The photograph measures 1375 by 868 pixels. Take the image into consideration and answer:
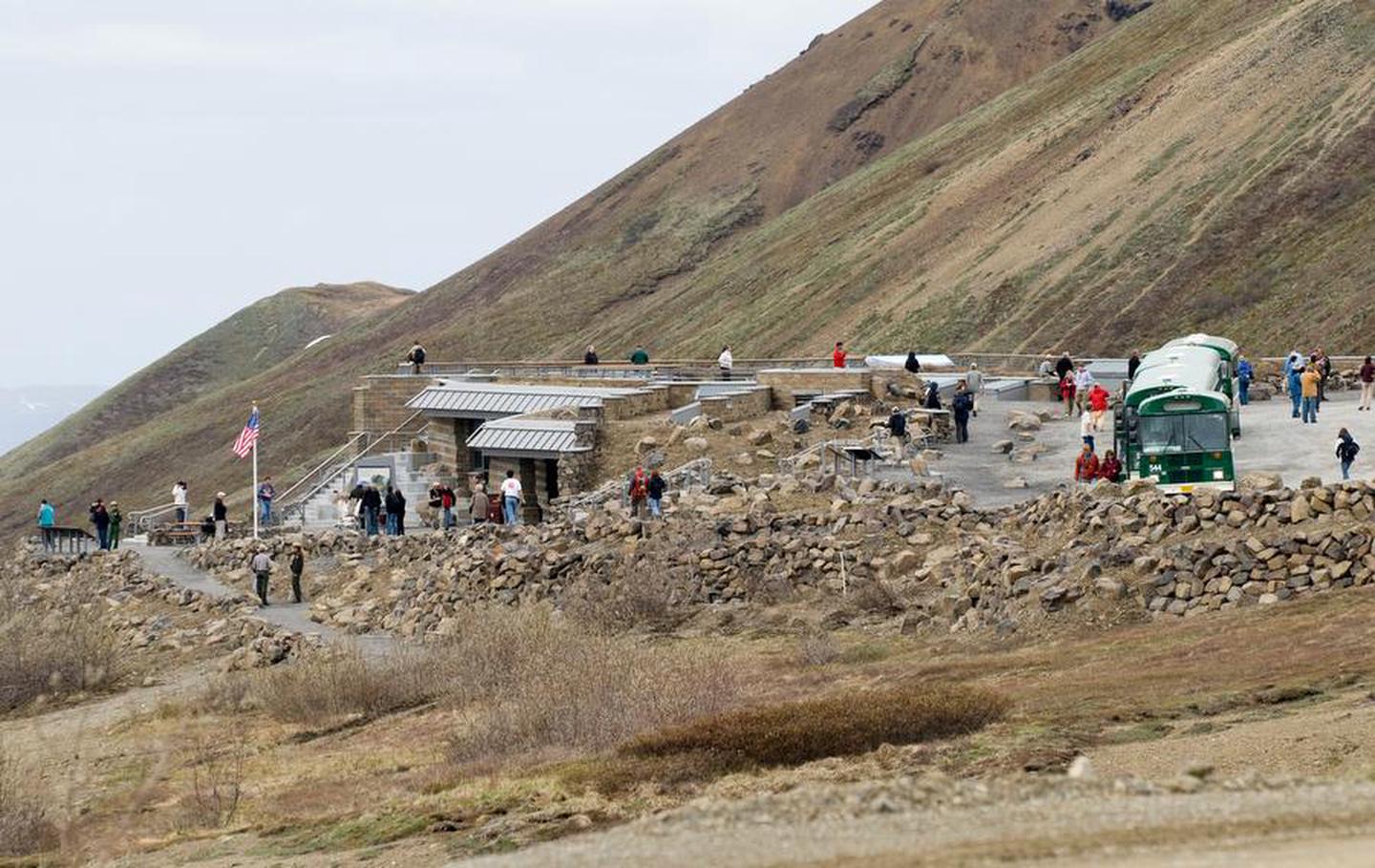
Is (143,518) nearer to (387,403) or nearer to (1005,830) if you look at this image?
(387,403)

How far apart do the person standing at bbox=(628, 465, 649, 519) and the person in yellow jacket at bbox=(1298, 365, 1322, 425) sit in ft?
39.0

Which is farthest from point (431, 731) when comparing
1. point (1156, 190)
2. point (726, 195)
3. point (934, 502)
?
point (726, 195)

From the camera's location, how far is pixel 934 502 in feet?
92.8

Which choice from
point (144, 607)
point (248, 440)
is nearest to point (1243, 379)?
point (248, 440)

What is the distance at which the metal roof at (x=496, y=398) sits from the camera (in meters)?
42.4

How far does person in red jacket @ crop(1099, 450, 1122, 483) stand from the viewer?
95.8ft

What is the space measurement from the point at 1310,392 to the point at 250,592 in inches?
768

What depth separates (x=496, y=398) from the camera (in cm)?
4381

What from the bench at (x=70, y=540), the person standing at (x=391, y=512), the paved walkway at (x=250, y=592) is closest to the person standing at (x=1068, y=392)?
the person standing at (x=391, y=512)

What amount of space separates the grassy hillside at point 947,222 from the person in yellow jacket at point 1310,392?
58.8 feet

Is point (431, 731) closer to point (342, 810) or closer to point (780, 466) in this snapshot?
point (342, 810)

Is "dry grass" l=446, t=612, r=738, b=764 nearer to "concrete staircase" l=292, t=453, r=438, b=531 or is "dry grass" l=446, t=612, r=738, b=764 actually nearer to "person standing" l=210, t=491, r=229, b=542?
"person standing" l=210, t=491, r=229, b=542

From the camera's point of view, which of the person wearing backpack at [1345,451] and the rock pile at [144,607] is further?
the rock pile at [144,607]

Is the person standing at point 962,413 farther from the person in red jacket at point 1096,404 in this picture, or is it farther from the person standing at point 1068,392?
the person standing at point 1068,392
